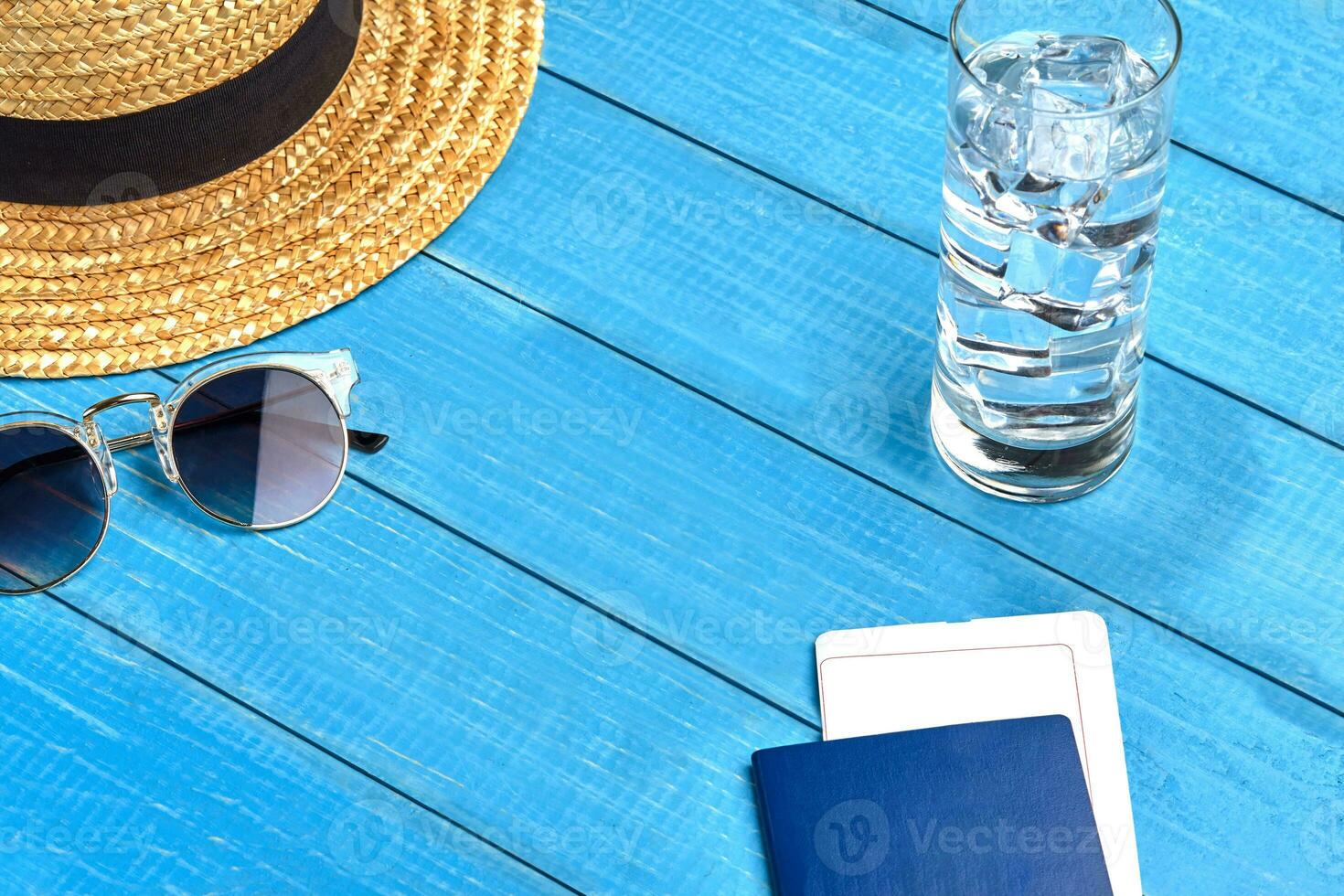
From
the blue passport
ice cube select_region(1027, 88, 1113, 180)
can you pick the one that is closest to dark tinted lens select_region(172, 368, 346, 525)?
the blue passport

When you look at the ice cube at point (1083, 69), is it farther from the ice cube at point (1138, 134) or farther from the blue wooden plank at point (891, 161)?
the blue wooden plank at point (891, 161)

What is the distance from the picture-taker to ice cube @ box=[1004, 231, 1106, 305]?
0.70m

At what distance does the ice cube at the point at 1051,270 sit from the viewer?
70cm

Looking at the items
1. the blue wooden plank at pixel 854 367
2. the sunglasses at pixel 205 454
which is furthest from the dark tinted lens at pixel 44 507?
the blue wooden plank at pixel 854 367

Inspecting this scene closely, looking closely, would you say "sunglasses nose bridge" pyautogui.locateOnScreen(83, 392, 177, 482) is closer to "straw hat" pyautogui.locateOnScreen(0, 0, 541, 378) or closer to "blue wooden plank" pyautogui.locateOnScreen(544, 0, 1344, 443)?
"straw hat" pyautogui.locateOnScreen(0, 0, 541, 378)

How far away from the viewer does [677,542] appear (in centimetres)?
83

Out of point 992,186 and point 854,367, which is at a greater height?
point 992,186

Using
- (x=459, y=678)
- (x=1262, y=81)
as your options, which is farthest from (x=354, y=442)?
(x=1262, y=81)

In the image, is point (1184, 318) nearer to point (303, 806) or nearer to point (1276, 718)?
point (1276, 718)

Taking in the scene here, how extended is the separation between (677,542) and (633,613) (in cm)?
5

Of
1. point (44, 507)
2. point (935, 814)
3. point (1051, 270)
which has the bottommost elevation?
point (935, 814)

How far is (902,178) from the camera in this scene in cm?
93

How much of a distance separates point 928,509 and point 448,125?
1.20 ft

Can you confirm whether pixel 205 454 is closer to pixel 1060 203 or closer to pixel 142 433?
pixel 142 433
